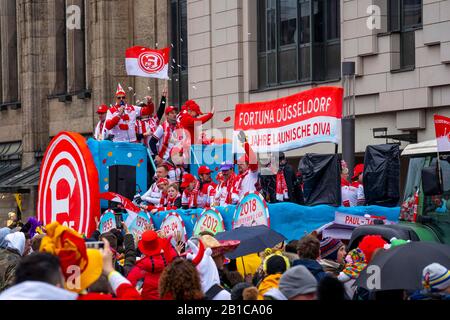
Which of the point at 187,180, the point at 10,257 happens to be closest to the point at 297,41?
the point at 187,180

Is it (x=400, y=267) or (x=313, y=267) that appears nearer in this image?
(x=400, y=267)

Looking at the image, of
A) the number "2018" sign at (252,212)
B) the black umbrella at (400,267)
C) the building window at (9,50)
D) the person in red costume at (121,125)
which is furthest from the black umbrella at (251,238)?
the building window at (9,50)

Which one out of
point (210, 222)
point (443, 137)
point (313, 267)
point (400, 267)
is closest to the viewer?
point (400, 267)

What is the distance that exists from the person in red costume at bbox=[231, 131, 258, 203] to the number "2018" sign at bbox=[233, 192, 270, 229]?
1.07 meters

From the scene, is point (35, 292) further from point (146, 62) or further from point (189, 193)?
point (146, 62)

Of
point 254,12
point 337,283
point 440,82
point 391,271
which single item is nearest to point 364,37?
point 440,82

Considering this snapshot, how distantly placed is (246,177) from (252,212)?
1.66 m

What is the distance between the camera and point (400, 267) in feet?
29.5

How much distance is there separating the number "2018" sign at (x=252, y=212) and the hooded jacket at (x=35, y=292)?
347 inches

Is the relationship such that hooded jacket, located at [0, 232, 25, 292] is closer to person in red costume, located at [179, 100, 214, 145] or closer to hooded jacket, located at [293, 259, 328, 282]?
hooded jacket, located at [293, 259, 328, 282]

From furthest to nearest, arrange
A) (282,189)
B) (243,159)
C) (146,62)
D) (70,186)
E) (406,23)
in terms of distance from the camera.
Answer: (406,23) → (146,62) → (70,186) → (243,159) → (282,189)

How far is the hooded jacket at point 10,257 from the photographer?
11953 millimetres

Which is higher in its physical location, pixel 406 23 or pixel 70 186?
pixel 406 23
